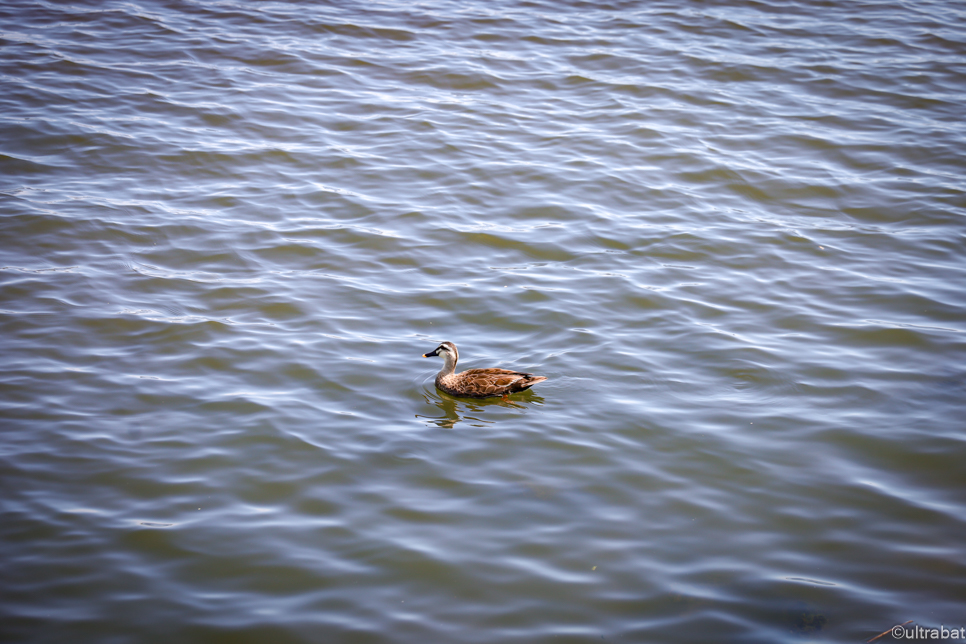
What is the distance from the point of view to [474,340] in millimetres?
8578

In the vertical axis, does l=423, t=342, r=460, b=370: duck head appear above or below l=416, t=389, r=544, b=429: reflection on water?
above

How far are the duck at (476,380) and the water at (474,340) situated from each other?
0.18 m

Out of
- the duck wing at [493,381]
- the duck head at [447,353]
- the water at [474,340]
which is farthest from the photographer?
the duck head at [447,353]

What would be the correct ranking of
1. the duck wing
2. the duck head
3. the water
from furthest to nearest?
the duck head, the duck wing, the water

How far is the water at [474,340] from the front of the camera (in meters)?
5.43

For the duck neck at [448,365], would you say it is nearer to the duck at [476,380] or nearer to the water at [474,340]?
the duck at [476,380]

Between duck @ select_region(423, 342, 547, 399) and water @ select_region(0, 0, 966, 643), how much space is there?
0.18m

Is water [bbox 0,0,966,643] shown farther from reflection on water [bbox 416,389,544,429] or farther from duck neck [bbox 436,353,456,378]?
duck neck [bbox 436,353,456,378]

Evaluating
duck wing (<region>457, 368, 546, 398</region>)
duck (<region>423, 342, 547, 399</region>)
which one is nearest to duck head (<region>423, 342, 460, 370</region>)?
duck (<region>423, 342, 547, 399</region>)

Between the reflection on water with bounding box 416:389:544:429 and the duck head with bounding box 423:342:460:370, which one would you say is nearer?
the reflection on water with bounding box 416:389:544:429

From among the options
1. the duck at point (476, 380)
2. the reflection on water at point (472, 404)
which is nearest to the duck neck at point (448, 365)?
the duck at point (476, 380)

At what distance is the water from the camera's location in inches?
214

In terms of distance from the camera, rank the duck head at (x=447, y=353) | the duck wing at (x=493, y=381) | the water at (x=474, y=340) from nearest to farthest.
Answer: the water at (x=474, y=340) < the duck wing at (x=493, y=381) < the duck head at (x=447, y=353)

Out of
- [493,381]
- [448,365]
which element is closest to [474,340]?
[448,365]
